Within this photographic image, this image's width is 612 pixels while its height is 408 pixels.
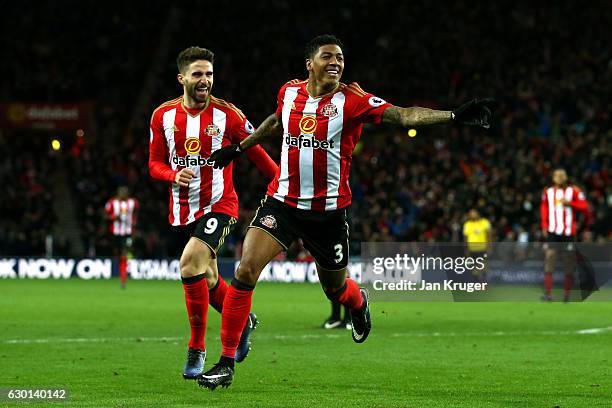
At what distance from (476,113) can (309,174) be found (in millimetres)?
1428

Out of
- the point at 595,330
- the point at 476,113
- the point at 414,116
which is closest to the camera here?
the point at 476,113

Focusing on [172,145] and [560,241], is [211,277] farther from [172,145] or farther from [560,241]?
[560,241]

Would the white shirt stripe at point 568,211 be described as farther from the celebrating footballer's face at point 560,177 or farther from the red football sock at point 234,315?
the red football sock at point 234,315

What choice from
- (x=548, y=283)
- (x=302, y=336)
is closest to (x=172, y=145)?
(x=302, y=336)

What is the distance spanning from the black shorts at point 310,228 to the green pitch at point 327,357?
0.96 meters

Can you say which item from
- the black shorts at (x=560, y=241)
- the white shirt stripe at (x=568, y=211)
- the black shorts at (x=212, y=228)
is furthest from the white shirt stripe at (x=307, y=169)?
the black shorts at (x=560, y=241)

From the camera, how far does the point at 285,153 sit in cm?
794

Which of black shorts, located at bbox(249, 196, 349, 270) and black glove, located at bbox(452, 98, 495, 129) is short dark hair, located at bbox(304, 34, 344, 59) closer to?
black shorts, located at bbox(249, 196, 349, 270)

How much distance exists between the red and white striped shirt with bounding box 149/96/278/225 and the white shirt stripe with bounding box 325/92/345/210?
1.05 m

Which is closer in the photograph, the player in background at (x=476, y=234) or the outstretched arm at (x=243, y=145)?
the outstretched arm at (x=243, y=145)

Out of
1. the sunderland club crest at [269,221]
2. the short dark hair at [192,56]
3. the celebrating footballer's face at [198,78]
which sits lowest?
the sunderland club crest at [269,221]

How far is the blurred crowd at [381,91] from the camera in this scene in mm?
26906

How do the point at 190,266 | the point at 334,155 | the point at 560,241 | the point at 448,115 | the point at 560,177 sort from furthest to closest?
1. the point at 560,241
2. the point at 560,177
3. the point at 190,266
4. the point at 334,155
5. the point at 448,115

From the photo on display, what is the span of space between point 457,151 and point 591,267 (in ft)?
27.7
